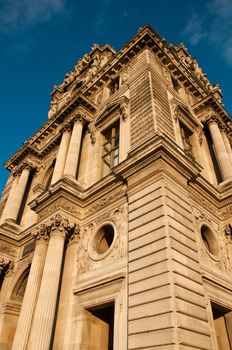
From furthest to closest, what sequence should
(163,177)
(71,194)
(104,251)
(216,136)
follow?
(216,136) < (71,194) < (104,251) < (163,177)

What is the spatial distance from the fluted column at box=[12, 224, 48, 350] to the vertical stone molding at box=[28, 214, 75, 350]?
30.3 inches

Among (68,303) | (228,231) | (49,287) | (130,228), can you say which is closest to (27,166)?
(49,287)

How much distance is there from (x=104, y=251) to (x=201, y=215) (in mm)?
4830

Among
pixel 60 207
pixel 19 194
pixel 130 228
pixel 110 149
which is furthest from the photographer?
pixel 19 194

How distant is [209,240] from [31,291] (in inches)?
340

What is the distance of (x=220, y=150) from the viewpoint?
18.3 metres

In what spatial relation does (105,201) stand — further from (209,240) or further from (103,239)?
(209,240)

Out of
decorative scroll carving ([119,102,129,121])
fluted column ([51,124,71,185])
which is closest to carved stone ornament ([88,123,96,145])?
fluted column ([51,124,71,185])

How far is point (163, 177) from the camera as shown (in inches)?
428

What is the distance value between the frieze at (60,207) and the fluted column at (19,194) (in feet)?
22.9

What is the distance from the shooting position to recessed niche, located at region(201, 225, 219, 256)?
13602 millimetres

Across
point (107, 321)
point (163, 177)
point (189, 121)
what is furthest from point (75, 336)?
point (189, 121)

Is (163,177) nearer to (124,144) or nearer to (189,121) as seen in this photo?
(124,144)

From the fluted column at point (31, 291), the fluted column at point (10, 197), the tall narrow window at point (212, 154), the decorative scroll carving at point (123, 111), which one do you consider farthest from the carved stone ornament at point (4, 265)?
the tall narrow window at point (212, 154)
